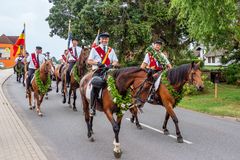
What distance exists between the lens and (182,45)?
31.1m

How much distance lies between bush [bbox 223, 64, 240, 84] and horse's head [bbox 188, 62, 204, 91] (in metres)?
19.6

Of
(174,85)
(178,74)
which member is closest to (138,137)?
(174,85)

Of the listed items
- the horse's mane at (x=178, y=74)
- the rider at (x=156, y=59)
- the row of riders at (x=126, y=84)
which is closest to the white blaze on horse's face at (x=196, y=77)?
the row of riders at (x=126, y=84)

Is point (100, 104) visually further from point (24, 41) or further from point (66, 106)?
point (24, 41)

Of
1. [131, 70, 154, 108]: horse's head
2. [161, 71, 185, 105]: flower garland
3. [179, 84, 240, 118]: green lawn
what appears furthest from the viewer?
[179, 84, 240, 118]: green lawn

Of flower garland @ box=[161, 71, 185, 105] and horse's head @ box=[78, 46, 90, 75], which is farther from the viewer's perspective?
horse's head @ box=[78, 46, 90, 75]

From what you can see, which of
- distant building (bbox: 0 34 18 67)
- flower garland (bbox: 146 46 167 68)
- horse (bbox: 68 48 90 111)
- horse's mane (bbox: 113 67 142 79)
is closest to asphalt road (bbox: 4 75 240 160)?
horse (bbox: 68 48 90 111)

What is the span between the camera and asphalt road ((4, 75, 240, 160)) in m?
8.66

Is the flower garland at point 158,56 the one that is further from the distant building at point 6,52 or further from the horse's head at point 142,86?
the distant building at point 6,52

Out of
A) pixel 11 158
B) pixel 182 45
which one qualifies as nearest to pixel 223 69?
pixel 182 45

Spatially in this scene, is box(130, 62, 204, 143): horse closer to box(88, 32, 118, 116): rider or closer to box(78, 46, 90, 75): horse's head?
box(88, 32, 118, 116): rider

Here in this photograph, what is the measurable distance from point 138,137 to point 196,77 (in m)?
2.41

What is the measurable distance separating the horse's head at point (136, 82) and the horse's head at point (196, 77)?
6.14 ft

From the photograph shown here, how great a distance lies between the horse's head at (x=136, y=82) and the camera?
8.24 meters
